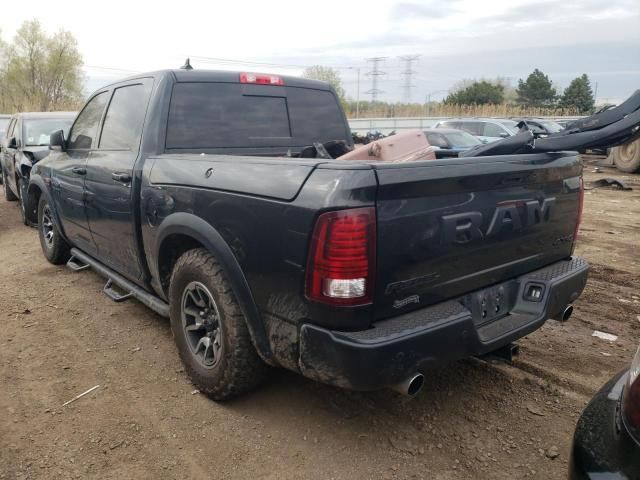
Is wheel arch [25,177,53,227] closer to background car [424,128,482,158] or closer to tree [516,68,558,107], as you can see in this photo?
background car [424,128,482,158]

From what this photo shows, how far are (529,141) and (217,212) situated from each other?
1.81m

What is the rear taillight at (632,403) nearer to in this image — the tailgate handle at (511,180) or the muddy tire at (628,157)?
the tailgate handle at (511,180)

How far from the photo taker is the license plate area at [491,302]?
2650 mm

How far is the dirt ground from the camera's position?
8.42 feet

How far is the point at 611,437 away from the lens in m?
1.56

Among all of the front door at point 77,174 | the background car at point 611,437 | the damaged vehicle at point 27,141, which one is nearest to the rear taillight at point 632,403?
the background car at point 611,437

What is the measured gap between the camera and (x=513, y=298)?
2.89 m

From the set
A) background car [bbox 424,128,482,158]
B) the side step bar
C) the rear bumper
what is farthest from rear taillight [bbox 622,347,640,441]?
background car [bbox 424,128,482,158]

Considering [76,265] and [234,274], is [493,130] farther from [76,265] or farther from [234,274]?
[234,274]

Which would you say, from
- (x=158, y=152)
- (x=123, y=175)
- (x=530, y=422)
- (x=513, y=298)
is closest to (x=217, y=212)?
(x=158, y=152)

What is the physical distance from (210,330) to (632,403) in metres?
2.21

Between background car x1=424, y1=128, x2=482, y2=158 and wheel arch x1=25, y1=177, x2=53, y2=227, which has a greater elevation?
background car x1=424, y1=128, x2=482, y2=158

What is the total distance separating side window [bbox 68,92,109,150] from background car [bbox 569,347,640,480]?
4.14m

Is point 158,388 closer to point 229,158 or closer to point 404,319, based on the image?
point 229,158
